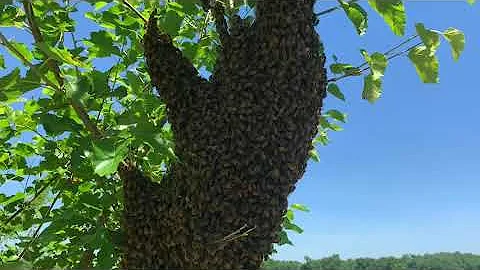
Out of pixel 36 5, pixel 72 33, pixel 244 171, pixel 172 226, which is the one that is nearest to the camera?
pixel 244 171

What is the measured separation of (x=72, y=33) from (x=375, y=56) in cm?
178

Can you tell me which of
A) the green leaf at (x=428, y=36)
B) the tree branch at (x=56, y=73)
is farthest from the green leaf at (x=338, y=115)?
the tree branch at (x=56, y=73)

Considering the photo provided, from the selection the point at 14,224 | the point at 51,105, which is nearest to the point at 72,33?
the point at 51,105

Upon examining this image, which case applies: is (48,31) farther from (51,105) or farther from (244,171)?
(244,171)

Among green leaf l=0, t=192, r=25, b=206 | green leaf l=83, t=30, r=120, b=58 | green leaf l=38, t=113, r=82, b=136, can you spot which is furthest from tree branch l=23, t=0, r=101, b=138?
green leaf l=0, t=192, r=25, b=206

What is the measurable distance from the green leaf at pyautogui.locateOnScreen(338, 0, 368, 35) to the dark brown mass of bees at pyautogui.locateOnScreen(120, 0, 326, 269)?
1.12 feet

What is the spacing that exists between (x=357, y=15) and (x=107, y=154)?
5.12 feet

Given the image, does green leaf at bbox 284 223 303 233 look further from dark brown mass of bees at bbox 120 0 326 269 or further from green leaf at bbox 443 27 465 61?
green leaf at bbox 443 27 465 61

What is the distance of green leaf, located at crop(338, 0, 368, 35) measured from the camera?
296cm

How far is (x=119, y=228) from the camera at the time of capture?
3.31m

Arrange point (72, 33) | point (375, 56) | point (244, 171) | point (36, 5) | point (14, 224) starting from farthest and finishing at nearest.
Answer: point (14, 224) → point (72, 33) → point (36, 5) → point (375, 56) → point (244, 171)

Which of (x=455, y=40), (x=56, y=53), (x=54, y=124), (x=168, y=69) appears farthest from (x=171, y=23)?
(x=455, y=40)

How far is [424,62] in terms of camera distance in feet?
9.89

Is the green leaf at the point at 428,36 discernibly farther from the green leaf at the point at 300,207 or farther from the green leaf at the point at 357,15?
the green leaf at the point at 300,207
